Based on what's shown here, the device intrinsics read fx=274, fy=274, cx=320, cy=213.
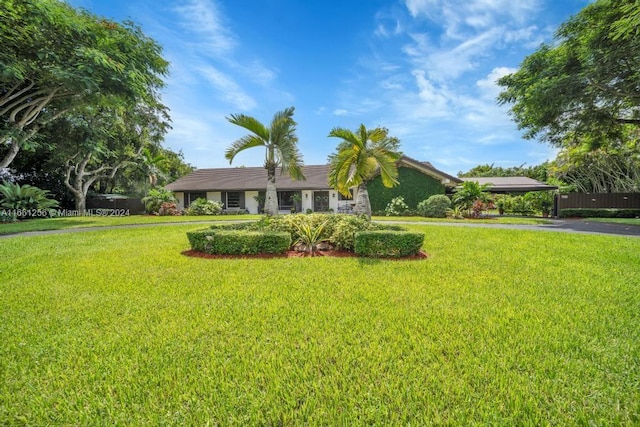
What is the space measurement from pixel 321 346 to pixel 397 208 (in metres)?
21.2

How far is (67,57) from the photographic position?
40.4 feet

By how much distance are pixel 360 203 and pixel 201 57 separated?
7.84 m

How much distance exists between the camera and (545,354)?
2.79 meters

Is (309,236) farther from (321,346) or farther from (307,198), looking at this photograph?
(307,198)

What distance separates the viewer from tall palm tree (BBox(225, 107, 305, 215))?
1033 centimetres

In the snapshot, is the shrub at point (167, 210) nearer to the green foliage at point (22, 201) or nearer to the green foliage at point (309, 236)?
the green foliage at point (22, 201)

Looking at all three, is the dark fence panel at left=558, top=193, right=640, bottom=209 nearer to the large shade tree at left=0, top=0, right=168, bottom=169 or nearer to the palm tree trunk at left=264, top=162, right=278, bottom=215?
the palm tree trunk at left=264, top=162, right=278, bottom=215

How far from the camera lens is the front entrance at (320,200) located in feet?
87.1

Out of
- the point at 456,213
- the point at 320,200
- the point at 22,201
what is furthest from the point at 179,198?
the point at 456,213

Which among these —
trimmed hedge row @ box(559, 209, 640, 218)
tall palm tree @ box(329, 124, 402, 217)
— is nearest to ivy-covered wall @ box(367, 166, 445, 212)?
trimmed hedge row @ box(559, 209, 640, 218)

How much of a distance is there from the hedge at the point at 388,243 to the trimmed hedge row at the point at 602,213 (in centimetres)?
2165

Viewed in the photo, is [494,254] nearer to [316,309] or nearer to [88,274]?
[316,309]

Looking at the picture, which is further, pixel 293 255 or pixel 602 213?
pixel 602 213

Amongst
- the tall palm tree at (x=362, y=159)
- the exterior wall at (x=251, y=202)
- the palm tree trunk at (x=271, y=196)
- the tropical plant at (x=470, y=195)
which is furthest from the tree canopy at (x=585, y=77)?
the exterior wall at (x=251, y=202)
